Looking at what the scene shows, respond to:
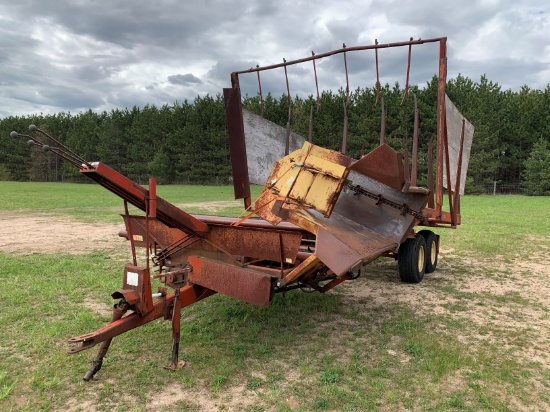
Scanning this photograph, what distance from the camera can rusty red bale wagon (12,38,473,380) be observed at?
315 centimetres

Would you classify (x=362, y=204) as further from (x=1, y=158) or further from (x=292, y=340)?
(x=1, y=158)

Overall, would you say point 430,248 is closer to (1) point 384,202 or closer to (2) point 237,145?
(1) point 384,202

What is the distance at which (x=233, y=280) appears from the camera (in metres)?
3.62

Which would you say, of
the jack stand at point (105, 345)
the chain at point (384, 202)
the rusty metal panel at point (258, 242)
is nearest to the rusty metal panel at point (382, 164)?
the rusty metal panel at point (258, 242)

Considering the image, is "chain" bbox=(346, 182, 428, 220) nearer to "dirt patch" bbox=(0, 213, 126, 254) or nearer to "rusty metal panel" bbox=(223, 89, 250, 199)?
"rusty metal panel" bbox=(223, 89, 250, 199)

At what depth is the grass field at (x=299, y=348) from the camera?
3008 millimetres

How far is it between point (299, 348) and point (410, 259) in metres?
2.96

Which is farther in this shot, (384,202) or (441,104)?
(384,202)

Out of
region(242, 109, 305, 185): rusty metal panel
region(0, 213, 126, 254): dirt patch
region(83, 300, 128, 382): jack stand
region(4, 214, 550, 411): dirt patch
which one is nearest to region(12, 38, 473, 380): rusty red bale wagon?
region(83, 300, 128, 382): jack stand

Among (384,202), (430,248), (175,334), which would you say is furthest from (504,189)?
(175,334)

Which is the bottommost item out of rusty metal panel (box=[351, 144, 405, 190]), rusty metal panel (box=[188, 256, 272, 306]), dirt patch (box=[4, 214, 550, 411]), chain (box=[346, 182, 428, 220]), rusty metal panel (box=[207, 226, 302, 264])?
dirt patch (box=[4, 214, 550, 411])

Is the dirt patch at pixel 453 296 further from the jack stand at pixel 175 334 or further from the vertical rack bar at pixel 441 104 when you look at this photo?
the vertical rack bar at pixel 441 104

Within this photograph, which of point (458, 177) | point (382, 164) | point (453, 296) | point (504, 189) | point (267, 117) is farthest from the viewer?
point (504, 189)

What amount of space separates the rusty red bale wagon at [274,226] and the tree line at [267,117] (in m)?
9.39
